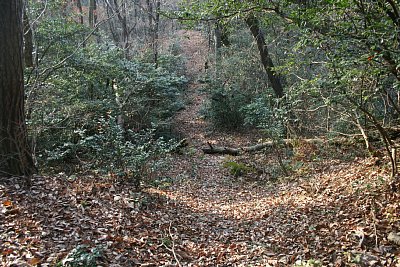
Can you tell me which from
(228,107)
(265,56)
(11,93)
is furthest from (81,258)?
(228,107)

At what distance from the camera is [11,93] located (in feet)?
18.8

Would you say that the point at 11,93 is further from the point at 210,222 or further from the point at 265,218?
the point at 265,218

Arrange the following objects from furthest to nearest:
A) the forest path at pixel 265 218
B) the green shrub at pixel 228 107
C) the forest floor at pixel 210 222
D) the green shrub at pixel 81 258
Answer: the green shrub at pixel 228 107 < the forest path at pixel 265 218 < the forest floor at pixel 210 222 < the green shrub at pixel 81 258

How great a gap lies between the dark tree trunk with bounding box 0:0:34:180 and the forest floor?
1.17 feet

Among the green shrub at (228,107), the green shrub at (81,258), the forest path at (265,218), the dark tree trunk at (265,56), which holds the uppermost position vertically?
the dark tree trunk at (265,56)

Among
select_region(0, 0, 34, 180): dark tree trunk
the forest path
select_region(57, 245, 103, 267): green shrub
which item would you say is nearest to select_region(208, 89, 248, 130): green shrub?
the forest path

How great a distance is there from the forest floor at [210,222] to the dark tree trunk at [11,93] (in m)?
0.36

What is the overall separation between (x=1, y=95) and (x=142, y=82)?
303 inches

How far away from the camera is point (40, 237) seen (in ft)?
14.5

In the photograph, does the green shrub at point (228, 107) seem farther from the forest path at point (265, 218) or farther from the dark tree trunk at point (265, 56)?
the forest path at point (265, 218)

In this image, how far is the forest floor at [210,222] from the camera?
4.29 m

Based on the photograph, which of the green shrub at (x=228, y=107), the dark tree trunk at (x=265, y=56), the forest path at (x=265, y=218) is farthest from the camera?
the green shrub at (x=228, y=107)

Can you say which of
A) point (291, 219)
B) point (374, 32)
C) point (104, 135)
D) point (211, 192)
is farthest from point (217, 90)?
point (374, 32)

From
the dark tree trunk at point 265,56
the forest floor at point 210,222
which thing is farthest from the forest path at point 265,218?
the dark tree trunk at point 265,56
